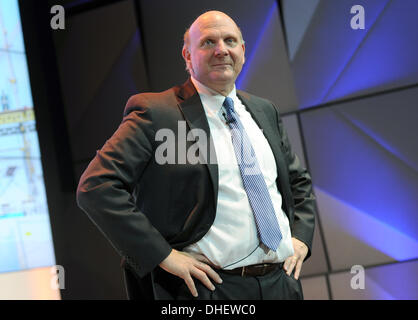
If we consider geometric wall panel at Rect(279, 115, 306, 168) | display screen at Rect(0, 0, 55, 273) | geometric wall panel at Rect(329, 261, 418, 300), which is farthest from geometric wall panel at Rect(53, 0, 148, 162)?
geometric wall panel at Rect(329, 261, 418, 300)

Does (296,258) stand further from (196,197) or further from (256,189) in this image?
(196,197)

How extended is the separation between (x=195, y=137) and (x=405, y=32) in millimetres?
1913

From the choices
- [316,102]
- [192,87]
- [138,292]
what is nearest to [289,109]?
[316,102]

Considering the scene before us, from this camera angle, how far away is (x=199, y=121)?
1.61 meters

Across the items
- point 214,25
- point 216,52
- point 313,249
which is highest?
point 214,25

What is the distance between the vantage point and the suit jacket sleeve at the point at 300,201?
1.78 meters

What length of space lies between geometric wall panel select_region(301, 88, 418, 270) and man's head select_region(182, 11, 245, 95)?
48.7 inches

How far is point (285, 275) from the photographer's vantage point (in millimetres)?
1666

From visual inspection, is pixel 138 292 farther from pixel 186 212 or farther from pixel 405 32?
pixel 405 32

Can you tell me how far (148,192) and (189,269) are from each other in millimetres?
324

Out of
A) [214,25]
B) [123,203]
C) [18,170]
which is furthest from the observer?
[18,170]

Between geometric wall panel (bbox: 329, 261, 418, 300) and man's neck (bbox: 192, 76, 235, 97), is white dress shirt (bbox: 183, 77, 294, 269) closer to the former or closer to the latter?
man's neck (bbox: 192, 76, 235, 97)

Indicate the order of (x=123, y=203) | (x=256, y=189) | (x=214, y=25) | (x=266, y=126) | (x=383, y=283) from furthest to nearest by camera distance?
1. (x=383, y=283)
2. (x=266, y=126)
3. (x=214, y=25)
4. (x=256, y=189)
5. (x=123, y=203)

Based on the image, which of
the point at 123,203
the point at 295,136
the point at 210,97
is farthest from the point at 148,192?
the point at 295,136
